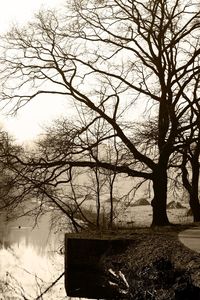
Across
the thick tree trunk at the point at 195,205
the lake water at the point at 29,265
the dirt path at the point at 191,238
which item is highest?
the thick tree trunk at the point at 195,205

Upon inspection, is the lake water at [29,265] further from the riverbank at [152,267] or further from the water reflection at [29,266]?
the riverbank at [152,267]

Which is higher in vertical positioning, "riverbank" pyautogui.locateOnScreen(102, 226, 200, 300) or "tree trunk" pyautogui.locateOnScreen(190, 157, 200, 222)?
"tree trunk" pyautogui.locateOnScreen(190, 157, 200, 222)

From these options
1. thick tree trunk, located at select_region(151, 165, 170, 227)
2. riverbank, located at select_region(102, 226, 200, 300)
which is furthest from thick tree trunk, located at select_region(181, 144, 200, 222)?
riverbank, located at select_region(102, 226, 200, 300)

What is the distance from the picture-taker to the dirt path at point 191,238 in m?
15.3

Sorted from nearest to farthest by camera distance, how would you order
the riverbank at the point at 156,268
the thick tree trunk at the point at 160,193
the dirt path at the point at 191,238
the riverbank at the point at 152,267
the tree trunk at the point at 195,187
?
the riverbank at the point at 156,268, the riverbank at the point at 152,267, the dirt path at the point at 191,238, the thick tree trunk at the point at 160,193, the tree trunk at the point at 195,187

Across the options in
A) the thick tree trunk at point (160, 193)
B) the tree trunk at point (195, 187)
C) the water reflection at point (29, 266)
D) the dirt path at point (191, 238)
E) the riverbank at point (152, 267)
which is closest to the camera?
the riverbank at point (152, 267)

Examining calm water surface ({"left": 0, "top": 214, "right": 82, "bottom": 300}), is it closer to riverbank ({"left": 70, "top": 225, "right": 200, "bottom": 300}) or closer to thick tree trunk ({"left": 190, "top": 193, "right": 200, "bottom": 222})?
riverbank ({"left": 70, "top": 225, "right": 200, "bottom": 300})

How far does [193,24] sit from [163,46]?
162 cm

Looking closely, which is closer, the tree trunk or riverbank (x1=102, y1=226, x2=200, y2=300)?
riverbank (x1=102, y1=226, x2=200, y2=300)

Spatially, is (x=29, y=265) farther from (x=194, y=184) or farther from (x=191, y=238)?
(x=191, y=238)

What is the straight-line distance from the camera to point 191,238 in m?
17.4

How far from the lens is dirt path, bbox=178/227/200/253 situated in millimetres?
15267

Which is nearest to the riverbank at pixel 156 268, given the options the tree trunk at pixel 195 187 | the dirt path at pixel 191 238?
the dirt path at pixel 191 238

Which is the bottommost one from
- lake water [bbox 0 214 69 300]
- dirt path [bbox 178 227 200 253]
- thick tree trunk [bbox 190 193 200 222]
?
lake water [bbox 0 214 69 300]
